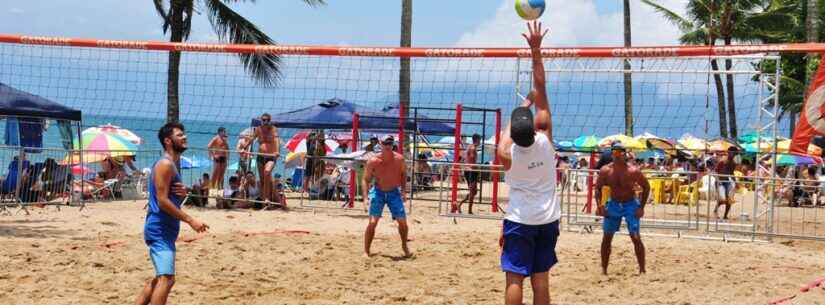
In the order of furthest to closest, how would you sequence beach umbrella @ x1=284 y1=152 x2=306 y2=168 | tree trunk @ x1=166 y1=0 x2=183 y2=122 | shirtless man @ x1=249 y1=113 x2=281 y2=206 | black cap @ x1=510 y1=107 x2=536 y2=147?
beach umbrella @ x1=284 y1=152 x2=306 y2=168 → tree trunk @ x1=166 y1=0 x2=183 y2=122 → shirtless man @ x1=249 y1=113 x2=281 y2=206 → black cap @ x1=510 y1=107 x2=536 y2=147

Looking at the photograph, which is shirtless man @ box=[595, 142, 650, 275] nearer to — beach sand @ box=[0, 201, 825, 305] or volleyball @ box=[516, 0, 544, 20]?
beach sand @ box=[0, 201, 825, 305]

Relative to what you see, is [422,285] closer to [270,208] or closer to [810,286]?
[810,286]

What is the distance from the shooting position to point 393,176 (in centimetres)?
981

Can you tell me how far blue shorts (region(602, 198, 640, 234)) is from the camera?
28.9 ft

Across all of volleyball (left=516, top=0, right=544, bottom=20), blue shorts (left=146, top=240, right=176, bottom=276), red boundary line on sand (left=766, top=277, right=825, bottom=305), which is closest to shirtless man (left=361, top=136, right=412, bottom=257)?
volleyball (left=516, top=0, right=544, bottom=20)

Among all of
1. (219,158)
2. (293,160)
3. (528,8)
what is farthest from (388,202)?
(293,160)

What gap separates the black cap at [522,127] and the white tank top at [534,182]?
12 cm

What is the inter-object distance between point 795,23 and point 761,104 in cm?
2489

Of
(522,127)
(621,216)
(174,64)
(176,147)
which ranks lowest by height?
(621,216)

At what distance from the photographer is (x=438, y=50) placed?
1357 cm

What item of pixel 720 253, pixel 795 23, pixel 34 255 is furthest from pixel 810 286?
pixel 795 23

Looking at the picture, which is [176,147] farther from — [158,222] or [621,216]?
[621,216]

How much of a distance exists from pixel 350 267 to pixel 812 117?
6.07 metres

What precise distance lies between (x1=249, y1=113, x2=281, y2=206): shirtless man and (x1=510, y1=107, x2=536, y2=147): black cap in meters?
9.62
